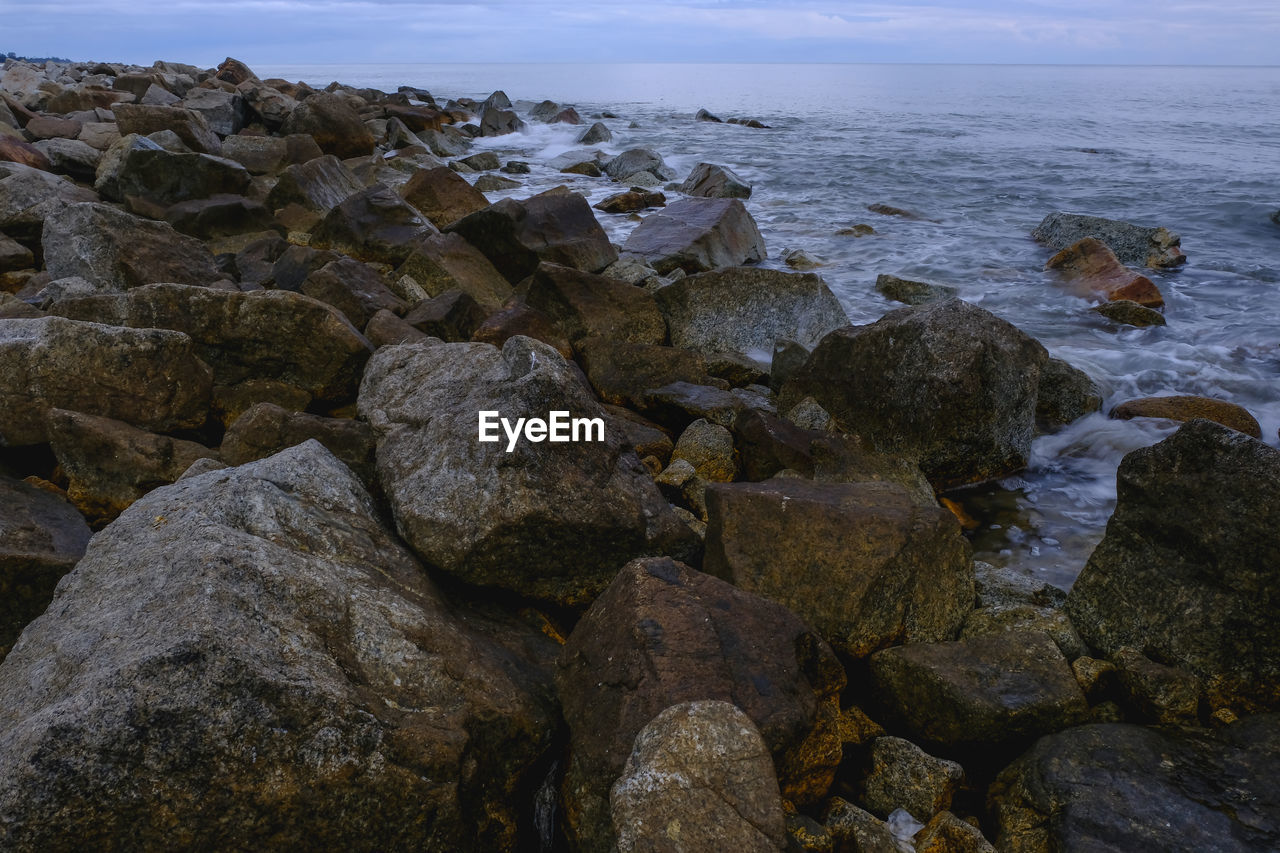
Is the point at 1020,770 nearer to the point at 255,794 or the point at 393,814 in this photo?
the point at 393,814

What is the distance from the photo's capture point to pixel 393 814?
7.13 ft

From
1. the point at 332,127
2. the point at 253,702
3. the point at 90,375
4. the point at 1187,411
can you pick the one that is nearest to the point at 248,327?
the point at 90,375

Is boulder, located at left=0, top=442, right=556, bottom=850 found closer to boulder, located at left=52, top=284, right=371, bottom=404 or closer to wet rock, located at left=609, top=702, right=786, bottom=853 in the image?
wet rock, located at left=609, top=702, right=786, bottom=853

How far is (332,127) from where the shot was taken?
51.3ft

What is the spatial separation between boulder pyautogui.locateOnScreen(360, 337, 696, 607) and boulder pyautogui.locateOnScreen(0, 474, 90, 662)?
118 centimetres

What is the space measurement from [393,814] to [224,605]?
27.5 inches

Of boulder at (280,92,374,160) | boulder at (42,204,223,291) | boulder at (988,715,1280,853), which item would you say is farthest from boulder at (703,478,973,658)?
boulder at (280,92,374,160)

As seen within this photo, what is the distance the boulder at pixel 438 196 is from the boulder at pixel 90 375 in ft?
21.4

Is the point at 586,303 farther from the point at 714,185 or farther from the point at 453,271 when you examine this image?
the point at 714,185

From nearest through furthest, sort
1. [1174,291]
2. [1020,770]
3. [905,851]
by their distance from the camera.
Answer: [905,851] < [1020,770] < [1174,291]

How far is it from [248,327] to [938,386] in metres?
4.08

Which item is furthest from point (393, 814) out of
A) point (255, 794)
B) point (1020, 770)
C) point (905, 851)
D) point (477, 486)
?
point (1020, 770)

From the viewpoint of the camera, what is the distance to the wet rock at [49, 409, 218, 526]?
12.5 ft

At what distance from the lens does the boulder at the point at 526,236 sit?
8469 mm
